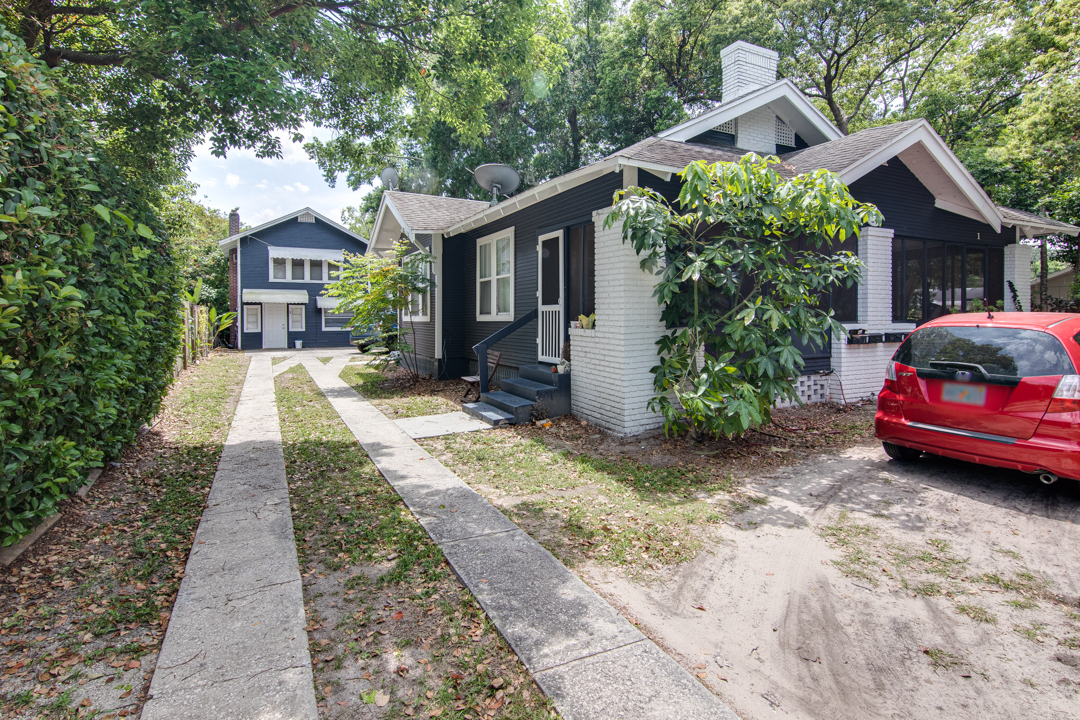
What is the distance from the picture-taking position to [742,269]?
5.91 meters

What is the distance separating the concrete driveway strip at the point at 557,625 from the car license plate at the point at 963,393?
3.82 meters

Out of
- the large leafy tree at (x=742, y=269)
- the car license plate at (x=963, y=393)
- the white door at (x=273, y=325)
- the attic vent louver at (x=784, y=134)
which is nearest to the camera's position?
the car license plate at (x=963, y=393)

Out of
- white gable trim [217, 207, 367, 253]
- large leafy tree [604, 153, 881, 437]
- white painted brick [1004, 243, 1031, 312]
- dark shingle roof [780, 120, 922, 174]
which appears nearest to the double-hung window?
large leafy tree [604, 153, 881, 437]

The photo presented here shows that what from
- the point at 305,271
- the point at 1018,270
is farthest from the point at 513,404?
the point at 305,271

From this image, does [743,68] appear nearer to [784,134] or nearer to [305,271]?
[784,134]

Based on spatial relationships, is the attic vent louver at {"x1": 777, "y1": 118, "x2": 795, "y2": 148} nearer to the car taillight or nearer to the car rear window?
the car rear window

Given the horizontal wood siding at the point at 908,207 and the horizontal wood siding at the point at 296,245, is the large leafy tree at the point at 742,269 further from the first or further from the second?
the horizontal wood siding at the point at 296,245

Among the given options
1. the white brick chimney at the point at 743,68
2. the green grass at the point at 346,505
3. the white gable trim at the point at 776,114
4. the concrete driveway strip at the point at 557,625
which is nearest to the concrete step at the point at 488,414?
the green grass at the point at 346,505

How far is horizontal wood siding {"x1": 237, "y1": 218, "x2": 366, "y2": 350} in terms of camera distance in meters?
24.6

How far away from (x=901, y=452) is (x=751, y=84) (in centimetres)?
872

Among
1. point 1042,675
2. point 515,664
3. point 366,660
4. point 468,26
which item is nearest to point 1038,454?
point 1042,675

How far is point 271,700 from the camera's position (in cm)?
226

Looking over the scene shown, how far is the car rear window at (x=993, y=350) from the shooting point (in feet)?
14.1

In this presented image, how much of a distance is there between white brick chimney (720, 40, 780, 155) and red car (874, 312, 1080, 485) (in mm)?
6381
